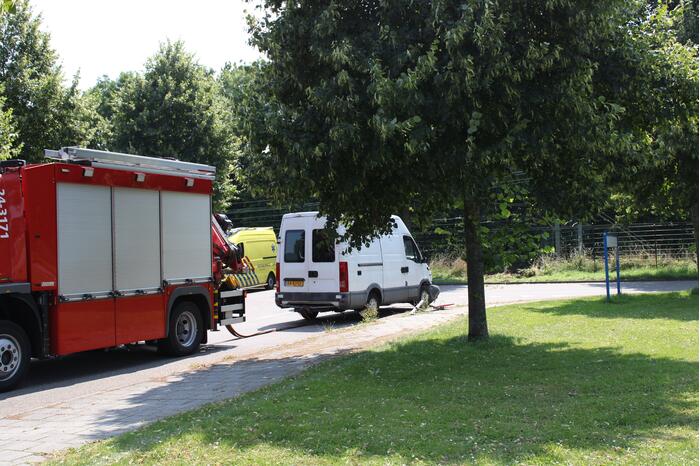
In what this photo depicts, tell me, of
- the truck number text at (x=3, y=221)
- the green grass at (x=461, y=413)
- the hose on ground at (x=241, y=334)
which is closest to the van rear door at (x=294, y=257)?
the hose on ground at (x=241, y=334)

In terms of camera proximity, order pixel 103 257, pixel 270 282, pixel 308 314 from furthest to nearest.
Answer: pixel 270 282, pixel 308 314, pixel 103 257

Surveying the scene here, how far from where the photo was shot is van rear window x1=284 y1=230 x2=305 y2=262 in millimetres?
17031

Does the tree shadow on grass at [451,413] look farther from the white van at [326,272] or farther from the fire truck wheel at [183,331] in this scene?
the white van at [326,272]

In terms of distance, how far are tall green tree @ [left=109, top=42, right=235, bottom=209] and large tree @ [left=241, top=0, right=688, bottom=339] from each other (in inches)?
848

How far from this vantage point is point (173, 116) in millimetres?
31047

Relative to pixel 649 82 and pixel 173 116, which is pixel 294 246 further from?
pixel 173 116

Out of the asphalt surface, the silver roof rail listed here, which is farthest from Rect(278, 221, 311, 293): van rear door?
the silver roof rail

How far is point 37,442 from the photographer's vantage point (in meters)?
6.79

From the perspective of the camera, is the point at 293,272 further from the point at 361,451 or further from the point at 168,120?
the point at 168,120

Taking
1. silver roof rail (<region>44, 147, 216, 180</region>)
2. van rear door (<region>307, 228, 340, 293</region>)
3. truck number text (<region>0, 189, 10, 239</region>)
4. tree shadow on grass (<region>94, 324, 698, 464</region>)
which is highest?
silver roof rail (<region>44, 147, 216, 180</region>)

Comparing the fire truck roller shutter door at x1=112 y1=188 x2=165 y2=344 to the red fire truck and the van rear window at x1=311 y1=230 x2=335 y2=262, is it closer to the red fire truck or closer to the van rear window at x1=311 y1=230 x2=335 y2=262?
the red fire truck

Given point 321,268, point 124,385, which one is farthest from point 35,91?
point 124,385

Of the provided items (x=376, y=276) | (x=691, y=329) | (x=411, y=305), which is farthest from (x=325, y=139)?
(x=411, y=305)

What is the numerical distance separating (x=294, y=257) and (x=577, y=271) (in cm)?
1787
